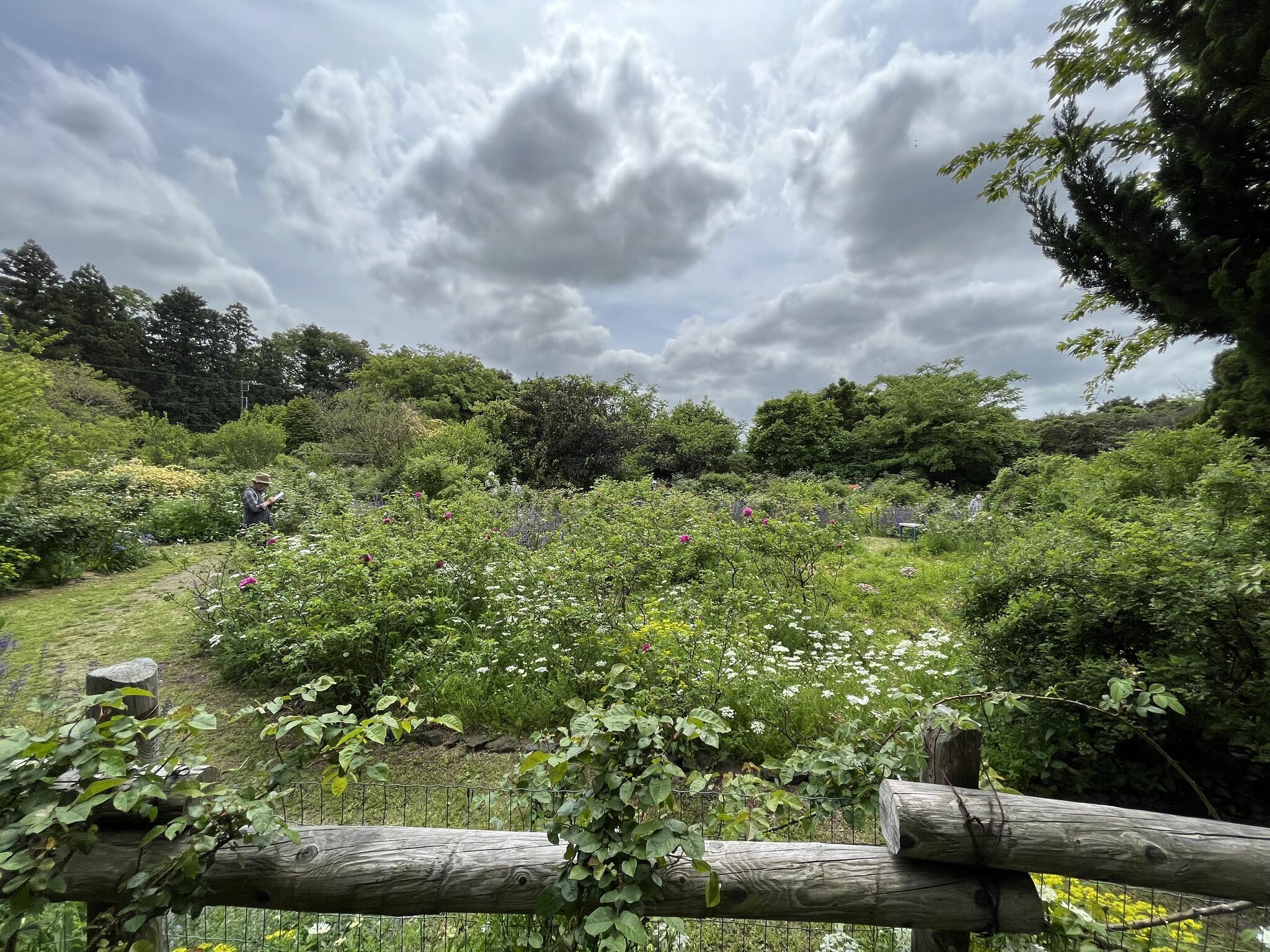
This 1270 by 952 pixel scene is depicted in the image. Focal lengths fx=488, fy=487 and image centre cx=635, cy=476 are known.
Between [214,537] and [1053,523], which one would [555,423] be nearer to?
[214,537]

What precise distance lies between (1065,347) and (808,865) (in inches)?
268

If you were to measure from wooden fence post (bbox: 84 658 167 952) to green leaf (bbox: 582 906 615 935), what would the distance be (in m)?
1.19

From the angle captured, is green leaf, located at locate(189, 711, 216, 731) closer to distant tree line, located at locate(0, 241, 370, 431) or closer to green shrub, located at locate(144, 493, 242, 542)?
green shrub, located at locate(144, 493, 242, 542)

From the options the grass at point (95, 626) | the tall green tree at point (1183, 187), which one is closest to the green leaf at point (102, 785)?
the grass at point (95, 626)

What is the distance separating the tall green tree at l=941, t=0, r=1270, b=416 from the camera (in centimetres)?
313

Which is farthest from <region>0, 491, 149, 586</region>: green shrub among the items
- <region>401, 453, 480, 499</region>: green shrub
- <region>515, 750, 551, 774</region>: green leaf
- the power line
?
the power line

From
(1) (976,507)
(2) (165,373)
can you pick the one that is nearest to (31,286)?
(2) (165,373)

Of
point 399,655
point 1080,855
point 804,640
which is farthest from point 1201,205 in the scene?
point 399,655

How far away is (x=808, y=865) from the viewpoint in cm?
132

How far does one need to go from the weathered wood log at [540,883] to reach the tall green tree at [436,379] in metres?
26.8

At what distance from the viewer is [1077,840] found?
1307mm

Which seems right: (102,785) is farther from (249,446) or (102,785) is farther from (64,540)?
(249,446)

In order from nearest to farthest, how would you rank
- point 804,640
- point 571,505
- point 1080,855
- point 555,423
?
point 1080,855
point 804,640
point 571,505
point 555,423

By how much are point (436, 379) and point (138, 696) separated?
3033 centimetres
